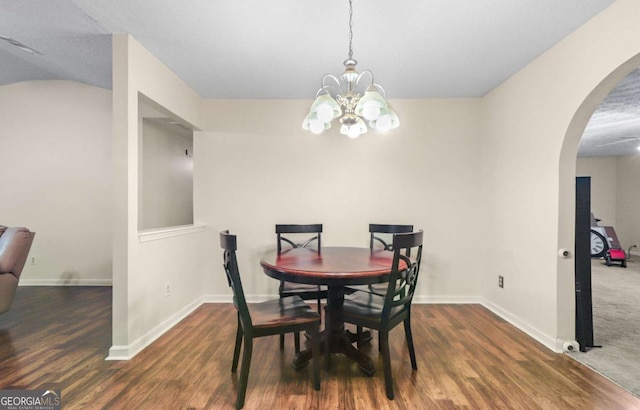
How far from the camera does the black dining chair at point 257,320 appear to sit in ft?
5.64

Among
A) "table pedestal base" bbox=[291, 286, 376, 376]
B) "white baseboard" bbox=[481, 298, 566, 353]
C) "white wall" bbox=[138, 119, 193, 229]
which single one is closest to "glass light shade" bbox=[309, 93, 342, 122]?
"table pedestal base" bbox=[291, 286, 376, 376]

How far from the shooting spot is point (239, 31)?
2.24 m

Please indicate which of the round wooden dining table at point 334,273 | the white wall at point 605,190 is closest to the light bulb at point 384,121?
the round wooden dining table at point 334,273

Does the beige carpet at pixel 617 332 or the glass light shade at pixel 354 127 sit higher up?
the glass light shade at pixel 354 127

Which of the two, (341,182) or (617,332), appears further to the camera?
(341,182)

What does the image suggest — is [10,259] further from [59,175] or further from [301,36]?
[301,36]

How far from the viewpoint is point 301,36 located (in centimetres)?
230

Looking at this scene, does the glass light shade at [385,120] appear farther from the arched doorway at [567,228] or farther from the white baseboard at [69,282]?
the white baseboard at [69,282]

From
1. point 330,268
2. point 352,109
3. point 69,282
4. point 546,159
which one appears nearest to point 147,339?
point 330,268

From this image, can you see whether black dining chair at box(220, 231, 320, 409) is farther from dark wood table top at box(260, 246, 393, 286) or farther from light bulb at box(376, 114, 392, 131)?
light bulb at box(376, 114, 392, 131)

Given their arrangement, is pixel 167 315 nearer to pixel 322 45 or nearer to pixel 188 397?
pixel 188 397

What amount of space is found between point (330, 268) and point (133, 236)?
5.23 ft

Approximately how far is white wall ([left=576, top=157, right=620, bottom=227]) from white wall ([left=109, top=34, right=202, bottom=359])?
377 inches

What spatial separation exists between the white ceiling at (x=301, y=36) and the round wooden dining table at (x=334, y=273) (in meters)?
1.67
